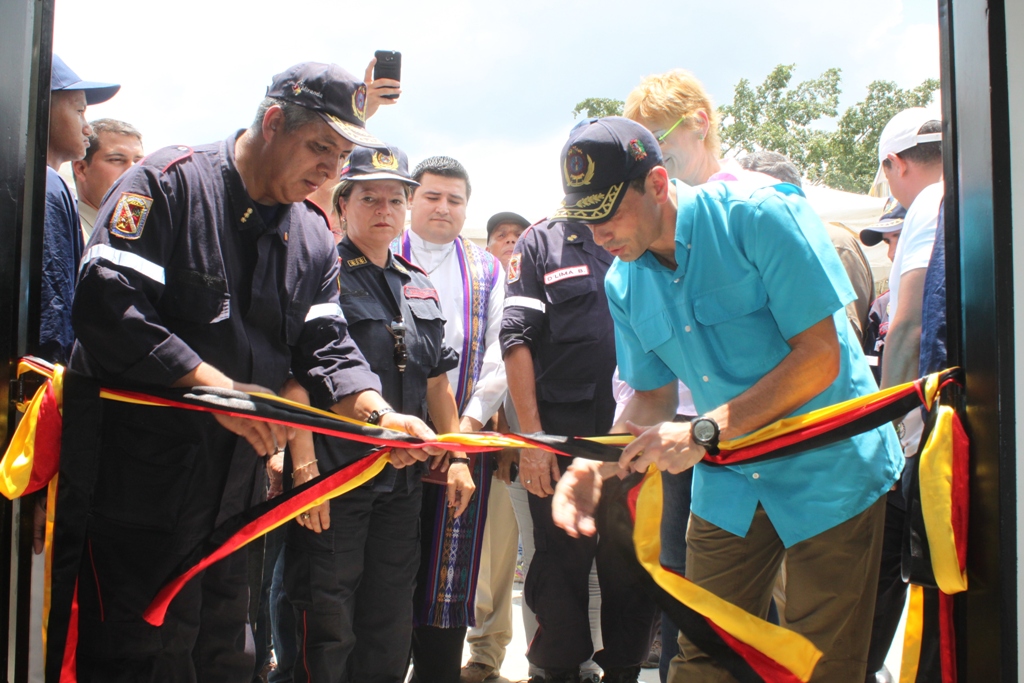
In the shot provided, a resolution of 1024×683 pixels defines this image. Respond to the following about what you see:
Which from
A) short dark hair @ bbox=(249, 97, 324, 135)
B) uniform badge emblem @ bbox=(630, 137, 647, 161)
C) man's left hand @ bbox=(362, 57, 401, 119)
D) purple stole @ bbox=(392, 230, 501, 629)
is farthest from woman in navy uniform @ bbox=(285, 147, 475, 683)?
uniform badge emblem @ bbox=(630, 137, 647, 161)

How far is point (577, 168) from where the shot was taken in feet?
7.62

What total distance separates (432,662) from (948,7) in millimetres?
2896

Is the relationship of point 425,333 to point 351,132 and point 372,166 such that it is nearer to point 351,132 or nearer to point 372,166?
point 372,166

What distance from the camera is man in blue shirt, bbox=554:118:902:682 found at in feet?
7.25

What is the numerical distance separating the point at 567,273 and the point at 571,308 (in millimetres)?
146

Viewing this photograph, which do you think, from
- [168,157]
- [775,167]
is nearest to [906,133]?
[775,167]

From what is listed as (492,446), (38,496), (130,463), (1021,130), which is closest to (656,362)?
(492,446)

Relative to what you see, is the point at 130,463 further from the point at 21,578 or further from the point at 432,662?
the point at 432,662

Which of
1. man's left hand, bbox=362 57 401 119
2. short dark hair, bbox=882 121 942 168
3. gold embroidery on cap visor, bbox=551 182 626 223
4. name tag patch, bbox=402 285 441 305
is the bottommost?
name tag patch, bbox=402 285 441 305

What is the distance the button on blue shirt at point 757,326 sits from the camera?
2.23 metres

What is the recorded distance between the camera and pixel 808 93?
29172 millimetres

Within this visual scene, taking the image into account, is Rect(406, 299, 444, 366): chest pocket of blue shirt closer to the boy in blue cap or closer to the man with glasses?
→ the man with glasses

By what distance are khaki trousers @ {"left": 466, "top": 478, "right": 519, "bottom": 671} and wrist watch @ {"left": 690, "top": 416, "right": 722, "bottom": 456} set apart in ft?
5.76

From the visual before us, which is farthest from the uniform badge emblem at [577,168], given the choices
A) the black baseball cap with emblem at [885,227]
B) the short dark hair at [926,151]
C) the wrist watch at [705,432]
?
the black baseball cap with emblem at [885,227]
